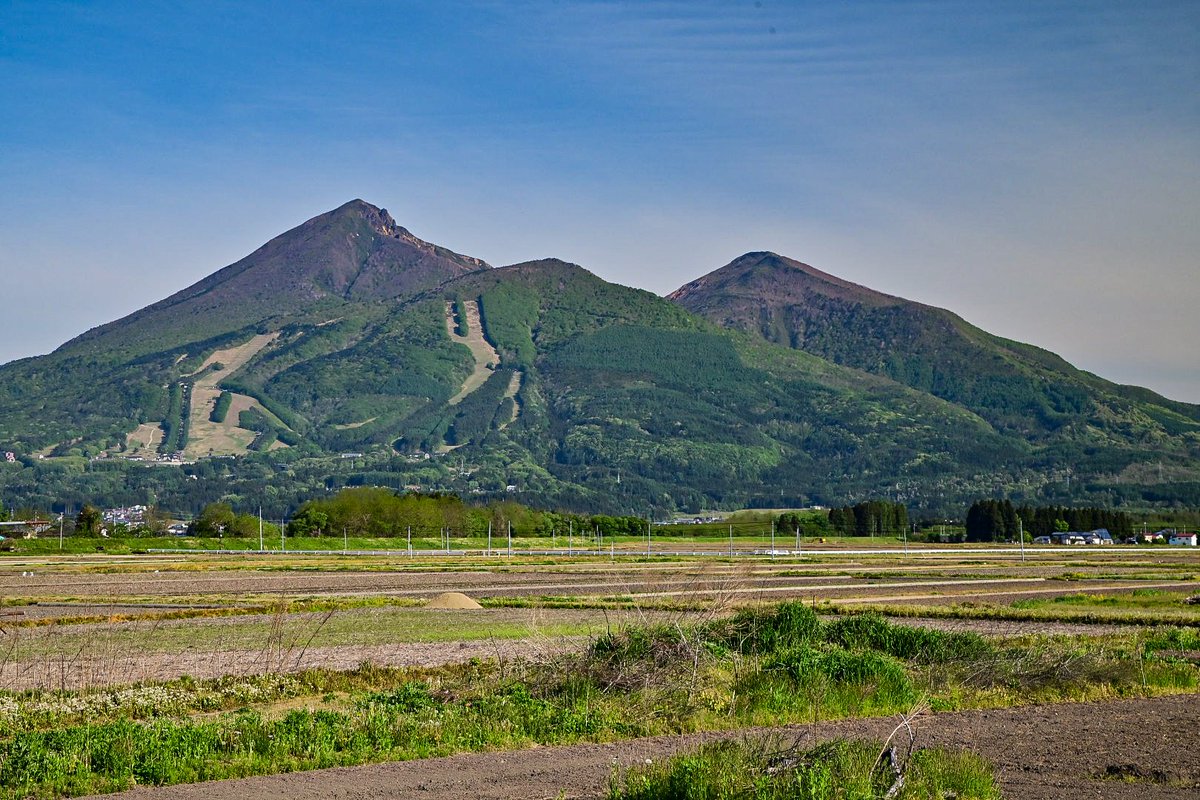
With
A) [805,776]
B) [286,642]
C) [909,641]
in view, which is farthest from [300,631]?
[805,776]

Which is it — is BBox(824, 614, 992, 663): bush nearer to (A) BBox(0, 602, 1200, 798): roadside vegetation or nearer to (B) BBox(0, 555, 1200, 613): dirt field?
(A) BBox(0, 602, 1200, 798): roadside vegetation

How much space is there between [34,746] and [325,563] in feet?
245

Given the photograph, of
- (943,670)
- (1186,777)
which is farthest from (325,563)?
(1186,777)

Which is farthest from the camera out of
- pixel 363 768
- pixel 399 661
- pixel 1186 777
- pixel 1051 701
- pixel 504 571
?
pixel 504 571

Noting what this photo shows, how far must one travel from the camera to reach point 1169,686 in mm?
22672

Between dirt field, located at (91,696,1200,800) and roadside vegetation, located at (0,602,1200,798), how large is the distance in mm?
685

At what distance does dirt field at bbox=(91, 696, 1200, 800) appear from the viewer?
48.5ft

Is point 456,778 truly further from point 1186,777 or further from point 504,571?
point 504,571

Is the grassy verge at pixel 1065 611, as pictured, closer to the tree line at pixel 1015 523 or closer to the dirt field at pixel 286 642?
the dirt field at pixel 286 642

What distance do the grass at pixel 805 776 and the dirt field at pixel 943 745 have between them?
59 centimetres

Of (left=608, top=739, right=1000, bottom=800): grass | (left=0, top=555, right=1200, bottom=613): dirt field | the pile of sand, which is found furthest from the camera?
(left=0, top=555, right=1200, bottom=613): dirt field

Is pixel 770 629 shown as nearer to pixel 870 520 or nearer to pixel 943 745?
pixel 943 745

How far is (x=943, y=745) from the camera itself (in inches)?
675

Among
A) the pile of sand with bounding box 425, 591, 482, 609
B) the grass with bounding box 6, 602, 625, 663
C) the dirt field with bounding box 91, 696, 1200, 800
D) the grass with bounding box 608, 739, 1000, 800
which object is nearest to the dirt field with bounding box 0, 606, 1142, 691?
the grass with bounding box 6, 602, 625, 663
